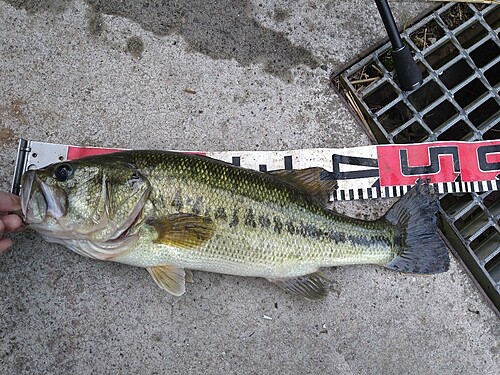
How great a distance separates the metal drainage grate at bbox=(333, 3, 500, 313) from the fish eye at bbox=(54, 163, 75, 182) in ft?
6.40

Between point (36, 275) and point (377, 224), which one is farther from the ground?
point (377, 224)

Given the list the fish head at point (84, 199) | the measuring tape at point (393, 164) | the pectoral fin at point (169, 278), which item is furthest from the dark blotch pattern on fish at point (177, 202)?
the measuring tape at point (393, 164)

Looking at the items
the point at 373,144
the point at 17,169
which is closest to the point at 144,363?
the point at 17,169

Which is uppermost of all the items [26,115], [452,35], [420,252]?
[452,35]

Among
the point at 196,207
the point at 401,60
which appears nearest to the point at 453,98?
the point at 401,60

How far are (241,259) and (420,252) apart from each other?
3.74ft

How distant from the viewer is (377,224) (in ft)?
10.0

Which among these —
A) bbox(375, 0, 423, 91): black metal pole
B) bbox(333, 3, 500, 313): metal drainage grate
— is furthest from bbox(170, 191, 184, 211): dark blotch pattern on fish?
bbox(375, 0, 423, 91): black metal pole

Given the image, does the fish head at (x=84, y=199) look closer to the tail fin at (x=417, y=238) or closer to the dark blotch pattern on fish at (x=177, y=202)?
the dark blotch pattern on fish at (x=177, y=202)

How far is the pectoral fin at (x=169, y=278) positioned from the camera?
293cm

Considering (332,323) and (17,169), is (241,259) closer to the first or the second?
(332,323)

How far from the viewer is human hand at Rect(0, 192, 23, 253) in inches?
110

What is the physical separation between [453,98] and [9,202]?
3.01 m

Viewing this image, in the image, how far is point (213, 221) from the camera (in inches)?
108
